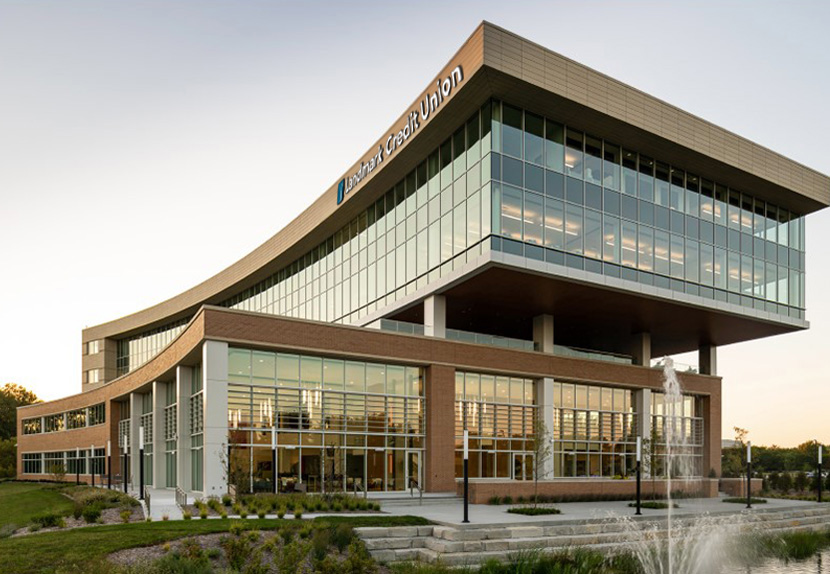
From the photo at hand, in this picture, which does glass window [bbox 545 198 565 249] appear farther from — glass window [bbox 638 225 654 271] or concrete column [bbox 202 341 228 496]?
concrete column [bbox 202 341 228 496]

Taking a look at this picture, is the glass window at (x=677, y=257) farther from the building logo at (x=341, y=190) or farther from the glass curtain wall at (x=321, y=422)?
the building logo at (x=341, y=190)

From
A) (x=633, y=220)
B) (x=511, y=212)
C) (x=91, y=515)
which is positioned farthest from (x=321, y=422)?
(x=633, y=220)

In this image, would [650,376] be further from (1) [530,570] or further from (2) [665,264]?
(1) [530,570]

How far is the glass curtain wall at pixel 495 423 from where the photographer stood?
38.2 meters

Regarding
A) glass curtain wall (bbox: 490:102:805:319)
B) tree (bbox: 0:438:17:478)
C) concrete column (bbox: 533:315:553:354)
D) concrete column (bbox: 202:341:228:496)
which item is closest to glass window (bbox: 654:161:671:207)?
glass curtain wall (bbox: 490:102:805:319)

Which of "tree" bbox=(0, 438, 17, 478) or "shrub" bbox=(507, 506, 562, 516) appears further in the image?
"tree" bbox=(0, 438, 17, 478)

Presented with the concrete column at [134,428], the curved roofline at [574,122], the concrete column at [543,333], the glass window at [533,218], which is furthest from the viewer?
the concrete column at [134,428]

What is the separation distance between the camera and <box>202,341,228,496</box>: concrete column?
97.1 feet

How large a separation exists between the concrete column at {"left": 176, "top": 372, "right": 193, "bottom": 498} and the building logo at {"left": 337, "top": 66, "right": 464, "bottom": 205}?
14944mm

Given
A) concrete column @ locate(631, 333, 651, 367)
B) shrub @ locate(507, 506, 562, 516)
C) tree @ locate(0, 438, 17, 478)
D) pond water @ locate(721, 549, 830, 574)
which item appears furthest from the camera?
tree @ locate(0, 438, 17, 478)

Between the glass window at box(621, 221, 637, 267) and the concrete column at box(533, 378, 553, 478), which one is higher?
the glass window at box(621, 221, 637, 267)

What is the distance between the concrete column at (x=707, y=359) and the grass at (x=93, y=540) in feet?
122

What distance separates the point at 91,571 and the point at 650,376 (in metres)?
38.7

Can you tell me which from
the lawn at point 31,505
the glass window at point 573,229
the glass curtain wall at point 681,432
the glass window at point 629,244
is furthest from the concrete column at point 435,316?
the lawn at point 31,505
